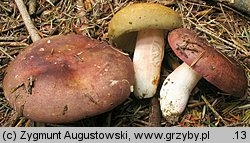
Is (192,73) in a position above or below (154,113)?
above

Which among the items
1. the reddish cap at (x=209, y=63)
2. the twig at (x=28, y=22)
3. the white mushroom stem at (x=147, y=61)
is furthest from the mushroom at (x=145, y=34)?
the twig at (x=28, y=22)

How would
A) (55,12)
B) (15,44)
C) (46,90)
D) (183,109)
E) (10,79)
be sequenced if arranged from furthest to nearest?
(55,12)
(15,44)
(183,109)
(10,79)
(46,90)

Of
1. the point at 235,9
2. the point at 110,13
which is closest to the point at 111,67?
the point at 110,13

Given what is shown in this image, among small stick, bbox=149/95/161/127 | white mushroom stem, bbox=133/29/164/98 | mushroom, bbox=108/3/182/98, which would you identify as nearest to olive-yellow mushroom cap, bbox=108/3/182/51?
mushroom, bbox=108/3/182/98

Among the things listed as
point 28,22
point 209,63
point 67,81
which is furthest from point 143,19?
point 28,22

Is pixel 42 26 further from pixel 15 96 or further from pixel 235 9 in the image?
pixel 235 9

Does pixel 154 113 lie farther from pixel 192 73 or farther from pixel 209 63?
pixel 209 63

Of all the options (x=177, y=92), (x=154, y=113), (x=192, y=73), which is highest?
(x=192, y=73)
